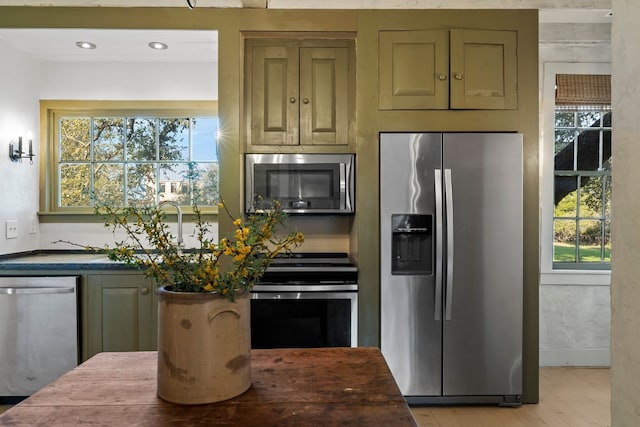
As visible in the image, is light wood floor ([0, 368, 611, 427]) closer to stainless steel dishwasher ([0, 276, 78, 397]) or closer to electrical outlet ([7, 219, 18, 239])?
stainless steel dishwasher ([0, 276, 78, 397])

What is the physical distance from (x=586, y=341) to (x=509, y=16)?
104 inches

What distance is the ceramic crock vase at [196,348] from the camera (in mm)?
Answer: 906

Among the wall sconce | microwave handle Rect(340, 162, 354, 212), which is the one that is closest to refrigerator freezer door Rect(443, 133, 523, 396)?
microwave handle Rect(340, 162, 354, 212)

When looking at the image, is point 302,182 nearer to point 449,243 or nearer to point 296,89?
point 296,89

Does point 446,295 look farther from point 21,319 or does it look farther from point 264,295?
point 21,319

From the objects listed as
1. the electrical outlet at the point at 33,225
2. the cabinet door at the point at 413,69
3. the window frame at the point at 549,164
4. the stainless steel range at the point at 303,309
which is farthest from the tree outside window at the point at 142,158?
the window frame at the point at 549,164

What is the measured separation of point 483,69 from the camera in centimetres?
266

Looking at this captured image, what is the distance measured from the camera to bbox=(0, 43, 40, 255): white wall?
2914 mm

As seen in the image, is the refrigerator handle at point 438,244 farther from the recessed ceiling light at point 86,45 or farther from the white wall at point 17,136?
the white wall at point 17,136

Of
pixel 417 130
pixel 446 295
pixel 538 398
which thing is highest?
pixel 417 130

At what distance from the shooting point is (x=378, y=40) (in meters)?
2.66

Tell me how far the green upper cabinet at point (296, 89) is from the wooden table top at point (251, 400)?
6.06 ft

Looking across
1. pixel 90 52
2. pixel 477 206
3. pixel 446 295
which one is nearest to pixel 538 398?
pixel 446 295

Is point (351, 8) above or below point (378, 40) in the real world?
above
